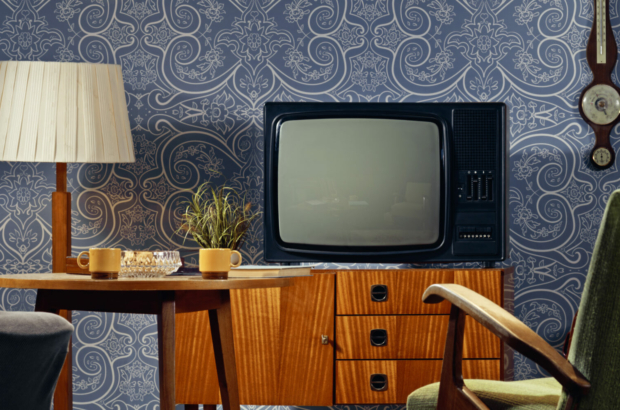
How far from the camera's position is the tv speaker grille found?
1.68 m

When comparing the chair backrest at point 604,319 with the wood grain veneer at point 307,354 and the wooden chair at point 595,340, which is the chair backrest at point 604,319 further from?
the wood grain veneer at point 307,354

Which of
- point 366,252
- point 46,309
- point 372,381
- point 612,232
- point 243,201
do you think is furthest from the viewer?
point 243,201

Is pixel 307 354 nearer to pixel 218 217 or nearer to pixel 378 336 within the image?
pixel 378 336

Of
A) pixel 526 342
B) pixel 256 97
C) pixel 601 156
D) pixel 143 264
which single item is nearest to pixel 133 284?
pixel 143 264

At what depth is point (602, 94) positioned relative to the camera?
2.05 metres

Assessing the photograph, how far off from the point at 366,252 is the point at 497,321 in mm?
919

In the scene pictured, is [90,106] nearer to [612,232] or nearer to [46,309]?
[46,309]

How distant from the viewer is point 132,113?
207 centimetres

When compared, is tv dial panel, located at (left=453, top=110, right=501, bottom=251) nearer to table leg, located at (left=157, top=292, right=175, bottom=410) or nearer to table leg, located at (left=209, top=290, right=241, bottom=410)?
table leg, located at (left=209, top=290, right=241, bottom=410)

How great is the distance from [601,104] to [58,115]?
185cm

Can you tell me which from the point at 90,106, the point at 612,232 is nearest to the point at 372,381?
the point at 612,232

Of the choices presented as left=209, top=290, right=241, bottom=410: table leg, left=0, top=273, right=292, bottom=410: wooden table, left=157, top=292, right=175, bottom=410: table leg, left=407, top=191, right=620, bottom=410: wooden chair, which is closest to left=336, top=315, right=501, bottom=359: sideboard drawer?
left=209, top=290, right=241, bottom=410: table leg

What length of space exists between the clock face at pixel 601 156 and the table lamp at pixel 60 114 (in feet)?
5.33

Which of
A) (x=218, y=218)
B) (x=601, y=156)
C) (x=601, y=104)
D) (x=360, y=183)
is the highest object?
(x=601, y=104)
